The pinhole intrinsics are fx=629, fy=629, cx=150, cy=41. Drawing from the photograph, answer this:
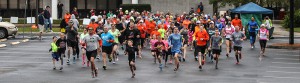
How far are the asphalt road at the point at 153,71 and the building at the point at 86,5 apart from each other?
2869 cm

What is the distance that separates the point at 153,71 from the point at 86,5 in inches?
1483

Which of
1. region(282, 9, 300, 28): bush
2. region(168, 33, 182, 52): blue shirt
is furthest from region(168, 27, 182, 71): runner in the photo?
region(282, 9, 300, 28): bush

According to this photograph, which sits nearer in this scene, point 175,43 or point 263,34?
point 175,43

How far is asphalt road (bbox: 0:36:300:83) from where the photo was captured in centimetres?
1814

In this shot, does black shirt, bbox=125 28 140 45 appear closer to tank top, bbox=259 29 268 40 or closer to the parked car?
tank top, bbox=259 29 268 40

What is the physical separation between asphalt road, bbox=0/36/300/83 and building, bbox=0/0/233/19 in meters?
28.7

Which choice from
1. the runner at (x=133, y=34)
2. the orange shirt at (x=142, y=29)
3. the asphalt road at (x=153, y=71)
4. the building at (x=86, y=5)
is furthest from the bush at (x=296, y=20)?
the runner at (x=133, y=34)

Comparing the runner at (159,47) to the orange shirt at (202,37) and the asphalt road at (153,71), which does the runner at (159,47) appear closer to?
the asphalt road at (153,71)

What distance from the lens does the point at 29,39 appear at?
112 ft

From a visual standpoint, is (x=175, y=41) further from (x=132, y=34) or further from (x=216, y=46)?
(x=132, y=34)

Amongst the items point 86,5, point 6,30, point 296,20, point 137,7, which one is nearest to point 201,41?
point 6,30

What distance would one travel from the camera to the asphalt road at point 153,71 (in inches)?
714

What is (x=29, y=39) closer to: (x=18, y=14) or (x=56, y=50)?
(x=56, y=50)

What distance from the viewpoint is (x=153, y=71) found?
20.2 m
